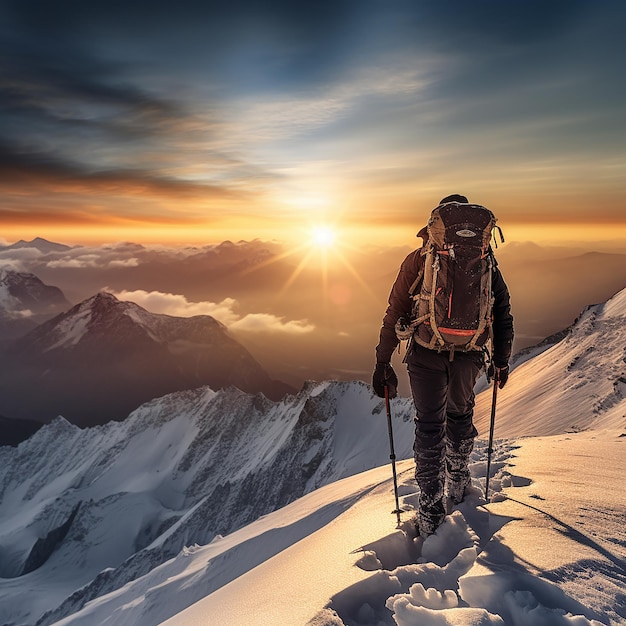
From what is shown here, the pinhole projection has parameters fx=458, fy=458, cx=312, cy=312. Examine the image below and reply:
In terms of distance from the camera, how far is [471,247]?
5.21 meters

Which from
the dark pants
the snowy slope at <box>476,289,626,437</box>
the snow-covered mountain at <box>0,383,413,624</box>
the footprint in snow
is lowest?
the snow-covered mountain at <box>0,383,413,624</box>

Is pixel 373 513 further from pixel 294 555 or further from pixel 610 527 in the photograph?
pixel 610 527

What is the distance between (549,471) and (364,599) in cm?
451

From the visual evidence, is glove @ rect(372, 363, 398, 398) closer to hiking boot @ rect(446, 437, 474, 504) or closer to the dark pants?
the dark pants

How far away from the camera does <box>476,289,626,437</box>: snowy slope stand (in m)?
16.1

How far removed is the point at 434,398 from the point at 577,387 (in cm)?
1669

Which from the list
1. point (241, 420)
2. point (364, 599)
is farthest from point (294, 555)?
point (241, 420)

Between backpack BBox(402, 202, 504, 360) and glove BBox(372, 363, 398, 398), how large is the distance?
1.11 metres

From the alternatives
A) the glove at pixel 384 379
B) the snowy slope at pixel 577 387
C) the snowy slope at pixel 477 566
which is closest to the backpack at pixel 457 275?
the glove at pixel 384 379

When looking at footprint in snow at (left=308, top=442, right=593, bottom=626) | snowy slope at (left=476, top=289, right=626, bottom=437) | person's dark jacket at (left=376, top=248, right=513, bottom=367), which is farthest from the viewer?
snowy slope at (left=476, top=289, right=626, bottom=437)

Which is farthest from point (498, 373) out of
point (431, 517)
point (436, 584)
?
point (436, 584)

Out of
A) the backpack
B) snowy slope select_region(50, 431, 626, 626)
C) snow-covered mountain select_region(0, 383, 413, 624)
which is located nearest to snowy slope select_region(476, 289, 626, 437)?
snowy slope select_region(50, 431, 626, 626)

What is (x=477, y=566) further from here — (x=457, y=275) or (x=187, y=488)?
(x=187, y=488)

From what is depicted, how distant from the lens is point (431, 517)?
209 inches
